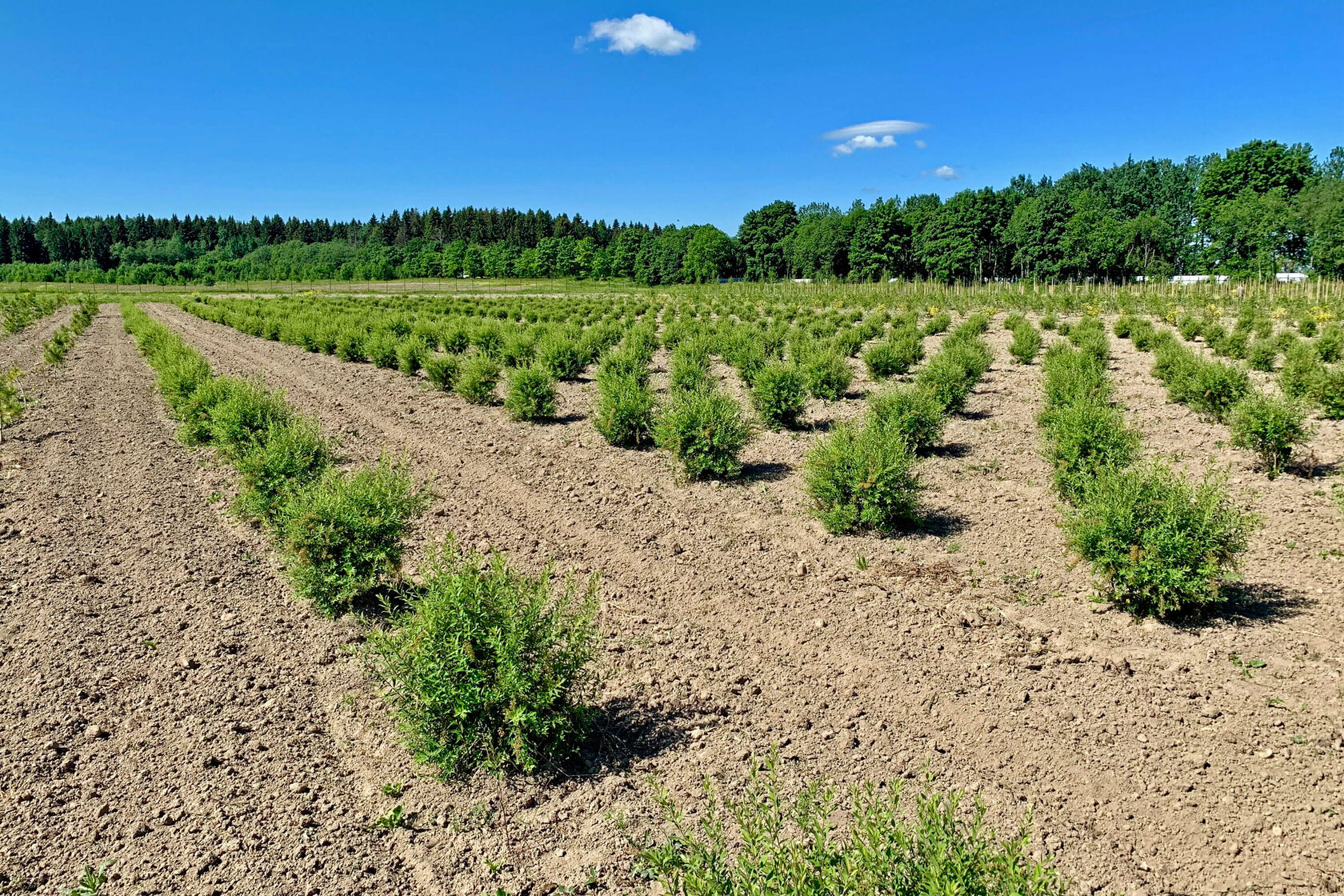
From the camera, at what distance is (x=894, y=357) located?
16.0 metres

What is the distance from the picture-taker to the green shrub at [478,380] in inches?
566

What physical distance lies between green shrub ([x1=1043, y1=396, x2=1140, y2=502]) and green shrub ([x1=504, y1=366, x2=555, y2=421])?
787 centimetres

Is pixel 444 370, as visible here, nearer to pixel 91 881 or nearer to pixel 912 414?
pixel 912 414

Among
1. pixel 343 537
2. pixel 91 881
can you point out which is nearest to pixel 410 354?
pixel 343 537

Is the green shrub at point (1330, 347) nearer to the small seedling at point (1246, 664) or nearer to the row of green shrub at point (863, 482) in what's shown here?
the row of green shrub at point (863, 482)

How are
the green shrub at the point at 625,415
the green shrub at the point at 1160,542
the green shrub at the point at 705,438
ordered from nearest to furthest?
the green shrub at the point at 1160,542 < the green shrub at the point at 705,438 < the green shrub at the point at 625,415

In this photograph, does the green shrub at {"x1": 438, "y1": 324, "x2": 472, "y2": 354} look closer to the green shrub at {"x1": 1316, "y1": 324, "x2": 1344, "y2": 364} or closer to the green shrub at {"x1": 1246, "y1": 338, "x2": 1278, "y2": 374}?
the green shrub at {"x1": 1246, "y1": 338, "x2": 1278, "y2": 374}

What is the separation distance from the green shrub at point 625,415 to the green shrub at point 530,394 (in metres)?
1.92

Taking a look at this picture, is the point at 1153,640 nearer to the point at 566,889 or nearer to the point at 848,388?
the point at 566,889

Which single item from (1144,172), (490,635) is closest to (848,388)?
(490,635)

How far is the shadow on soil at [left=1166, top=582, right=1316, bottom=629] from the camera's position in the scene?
17.4ft

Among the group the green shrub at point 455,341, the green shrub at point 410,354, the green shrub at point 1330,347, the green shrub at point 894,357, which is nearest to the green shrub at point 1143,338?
the green shrub at point 1330,347

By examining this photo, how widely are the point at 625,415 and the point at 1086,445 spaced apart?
582 cm

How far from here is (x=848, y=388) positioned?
1531 cm
